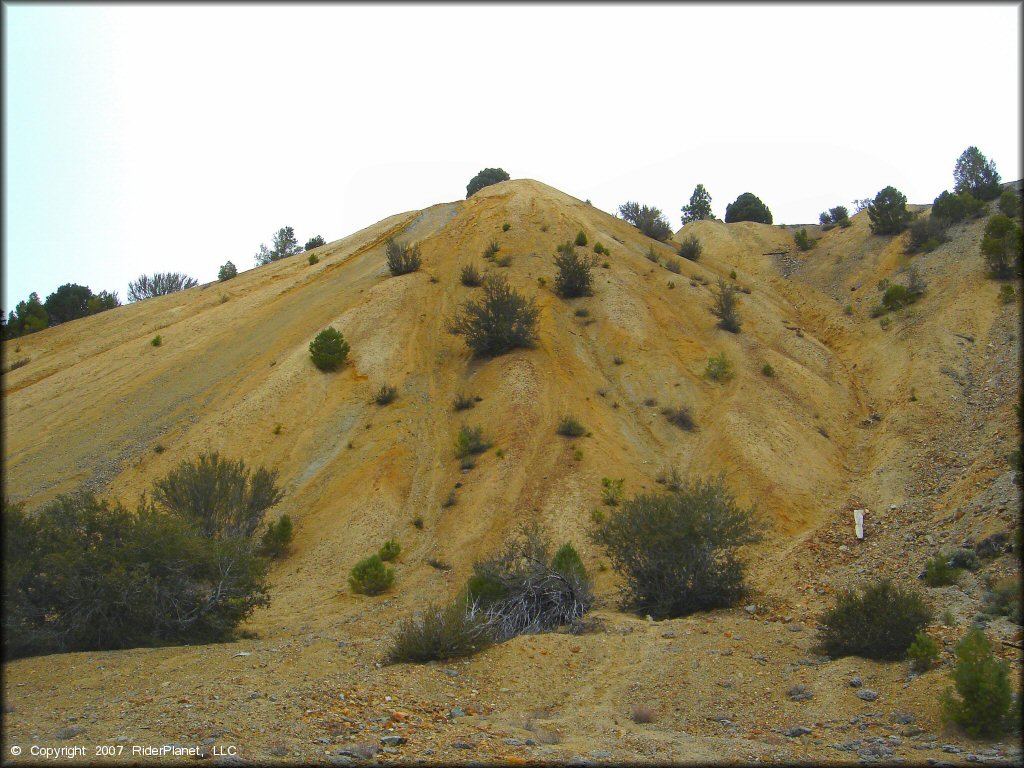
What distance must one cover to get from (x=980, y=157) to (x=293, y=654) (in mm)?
46235

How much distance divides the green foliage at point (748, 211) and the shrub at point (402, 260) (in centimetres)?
2905

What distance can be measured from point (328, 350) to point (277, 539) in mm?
Answer: 9904

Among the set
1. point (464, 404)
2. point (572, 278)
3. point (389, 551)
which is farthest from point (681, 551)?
point (572, 278)

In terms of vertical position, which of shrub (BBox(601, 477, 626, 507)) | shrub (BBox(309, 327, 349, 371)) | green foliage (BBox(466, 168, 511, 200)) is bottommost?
shrub (BBox(601, 477, 626, 507))

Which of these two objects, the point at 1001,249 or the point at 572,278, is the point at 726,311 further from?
the point at 1001,249

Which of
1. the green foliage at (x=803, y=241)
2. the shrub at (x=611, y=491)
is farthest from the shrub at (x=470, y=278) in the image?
the green foliage at (x=803, y=241)

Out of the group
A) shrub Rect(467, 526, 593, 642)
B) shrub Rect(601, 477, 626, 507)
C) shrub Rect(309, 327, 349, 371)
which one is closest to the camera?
shrub Rect(467, 526, 593, 642)

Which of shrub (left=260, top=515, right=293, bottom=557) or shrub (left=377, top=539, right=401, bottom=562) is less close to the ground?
shrub (left=260, top=515, right=293, bottom=557)

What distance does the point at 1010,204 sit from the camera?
3675 cm

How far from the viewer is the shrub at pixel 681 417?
2697 centimetres

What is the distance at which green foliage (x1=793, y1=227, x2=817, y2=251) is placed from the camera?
4544cm

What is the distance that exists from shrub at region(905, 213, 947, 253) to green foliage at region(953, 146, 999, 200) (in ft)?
15.2

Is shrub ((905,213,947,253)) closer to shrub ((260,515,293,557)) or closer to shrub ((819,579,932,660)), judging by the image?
shrub ((819,579,932,660))

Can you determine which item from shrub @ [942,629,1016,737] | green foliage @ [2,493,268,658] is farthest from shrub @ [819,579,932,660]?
green foliage @ [2,493,268,658]
